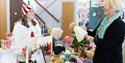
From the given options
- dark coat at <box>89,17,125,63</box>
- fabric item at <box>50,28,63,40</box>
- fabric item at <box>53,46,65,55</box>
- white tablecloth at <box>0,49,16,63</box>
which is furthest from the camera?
fabric item at <box>50,28,63,40</box>

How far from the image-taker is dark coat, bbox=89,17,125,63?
217cm

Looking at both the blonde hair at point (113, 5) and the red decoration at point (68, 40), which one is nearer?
the blonde hair at point (113, 5)

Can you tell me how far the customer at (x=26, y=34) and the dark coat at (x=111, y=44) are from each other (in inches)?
24.8

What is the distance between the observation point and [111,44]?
2.20 metres

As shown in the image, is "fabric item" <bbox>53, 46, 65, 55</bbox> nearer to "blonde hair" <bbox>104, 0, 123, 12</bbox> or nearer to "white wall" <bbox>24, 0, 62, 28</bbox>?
"blonde hair" <bbox>104, 0, 123, 12</bbox>

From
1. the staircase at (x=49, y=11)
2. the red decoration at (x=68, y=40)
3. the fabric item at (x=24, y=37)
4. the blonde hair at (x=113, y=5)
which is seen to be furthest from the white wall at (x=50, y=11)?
the blonde hair at (x=113, y=5)

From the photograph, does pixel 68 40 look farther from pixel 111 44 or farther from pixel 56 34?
pixel 111 44

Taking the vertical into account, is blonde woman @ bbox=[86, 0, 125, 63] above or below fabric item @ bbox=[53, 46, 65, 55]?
above

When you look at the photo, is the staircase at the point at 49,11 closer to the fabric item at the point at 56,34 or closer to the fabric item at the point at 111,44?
the fabric item at the point at 56,34

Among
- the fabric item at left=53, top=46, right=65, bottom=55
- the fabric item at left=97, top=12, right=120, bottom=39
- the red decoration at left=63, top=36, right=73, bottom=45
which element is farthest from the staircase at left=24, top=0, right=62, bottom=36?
the fabric item at left=97, top=12, right=120, bottom=39

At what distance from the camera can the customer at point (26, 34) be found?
233cm

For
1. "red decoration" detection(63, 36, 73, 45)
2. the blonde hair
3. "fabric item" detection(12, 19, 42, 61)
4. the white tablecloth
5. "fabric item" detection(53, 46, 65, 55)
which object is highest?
the blonde hair

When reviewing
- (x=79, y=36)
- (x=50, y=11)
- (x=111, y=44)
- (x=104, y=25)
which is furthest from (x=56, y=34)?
(x=50, y=11)

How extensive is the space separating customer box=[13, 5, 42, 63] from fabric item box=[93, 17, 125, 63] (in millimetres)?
631
